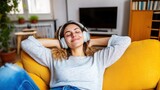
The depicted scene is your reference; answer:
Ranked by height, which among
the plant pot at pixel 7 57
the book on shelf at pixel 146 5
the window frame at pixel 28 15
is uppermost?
the book on shelf at pixel 146 5

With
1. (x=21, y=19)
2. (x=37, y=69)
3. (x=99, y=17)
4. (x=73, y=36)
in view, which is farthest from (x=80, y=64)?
(x=21, y=19)

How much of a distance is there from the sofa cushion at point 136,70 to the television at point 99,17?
2695 mm

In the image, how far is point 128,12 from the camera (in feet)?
12.2

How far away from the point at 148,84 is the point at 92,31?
3094 mm

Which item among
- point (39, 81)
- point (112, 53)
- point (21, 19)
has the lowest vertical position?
point (39, 81)

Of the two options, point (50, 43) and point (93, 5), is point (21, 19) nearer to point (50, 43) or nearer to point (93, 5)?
point (93, 5)

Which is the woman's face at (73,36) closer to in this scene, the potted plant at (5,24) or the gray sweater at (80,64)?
the gray sweater at (80,64)

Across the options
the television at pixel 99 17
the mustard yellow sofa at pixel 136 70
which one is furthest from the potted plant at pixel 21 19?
the mustard yellow sofa at pixel 136 70

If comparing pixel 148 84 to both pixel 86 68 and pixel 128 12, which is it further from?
pixel 128 12

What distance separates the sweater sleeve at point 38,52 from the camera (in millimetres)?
1146

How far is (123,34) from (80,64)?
3.02 meters

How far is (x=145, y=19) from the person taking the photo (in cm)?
339

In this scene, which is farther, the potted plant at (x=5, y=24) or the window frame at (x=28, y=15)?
the window frame at (x=28, y=15)

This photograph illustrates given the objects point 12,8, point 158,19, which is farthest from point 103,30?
point 12,8
